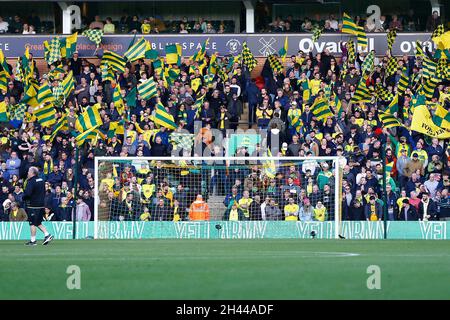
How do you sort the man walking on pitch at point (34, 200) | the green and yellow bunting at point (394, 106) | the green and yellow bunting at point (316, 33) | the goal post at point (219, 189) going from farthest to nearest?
the green and yellow bunting at point (316, 33), the green and yellow bunting at point (394, 106), the goal post at point (219, 189), the man walking on pitch at point (34, 200)

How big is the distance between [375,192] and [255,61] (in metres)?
9.02

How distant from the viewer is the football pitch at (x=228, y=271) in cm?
1438

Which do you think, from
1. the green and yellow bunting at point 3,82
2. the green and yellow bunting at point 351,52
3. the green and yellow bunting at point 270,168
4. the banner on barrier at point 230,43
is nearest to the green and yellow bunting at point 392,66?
the green and yellow bunting at point 351,52

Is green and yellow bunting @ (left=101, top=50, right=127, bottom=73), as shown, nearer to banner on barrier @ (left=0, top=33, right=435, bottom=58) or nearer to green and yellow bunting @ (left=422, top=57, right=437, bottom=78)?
banner on barrier @ (left=0, top=33, right=435, bottom=58)

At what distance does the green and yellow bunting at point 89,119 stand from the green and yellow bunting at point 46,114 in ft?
3.94

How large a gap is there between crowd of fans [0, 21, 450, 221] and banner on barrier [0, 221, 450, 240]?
0.33 meters

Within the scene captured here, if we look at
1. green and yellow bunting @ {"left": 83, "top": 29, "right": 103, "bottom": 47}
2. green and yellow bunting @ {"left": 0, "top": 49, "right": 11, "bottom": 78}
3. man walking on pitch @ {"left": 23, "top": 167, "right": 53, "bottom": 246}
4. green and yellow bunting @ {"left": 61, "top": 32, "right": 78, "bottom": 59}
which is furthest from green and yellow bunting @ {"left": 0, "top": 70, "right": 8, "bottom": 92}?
man walking on pitch @ {"left": 23, "top": 167, "right": 53, "bottom": 246}

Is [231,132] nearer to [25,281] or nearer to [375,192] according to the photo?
[375,192]

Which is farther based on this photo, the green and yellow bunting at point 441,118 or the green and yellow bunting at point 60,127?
the green and yellow bunting at point 60,127

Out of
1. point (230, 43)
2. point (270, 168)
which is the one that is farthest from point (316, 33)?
point (270, 168)

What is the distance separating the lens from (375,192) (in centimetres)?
3089

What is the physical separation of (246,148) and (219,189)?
7.28 feet

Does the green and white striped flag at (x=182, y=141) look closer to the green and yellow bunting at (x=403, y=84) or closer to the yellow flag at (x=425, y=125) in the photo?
the yellow flag at (x=425, y=125)

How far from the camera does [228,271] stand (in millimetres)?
17078
